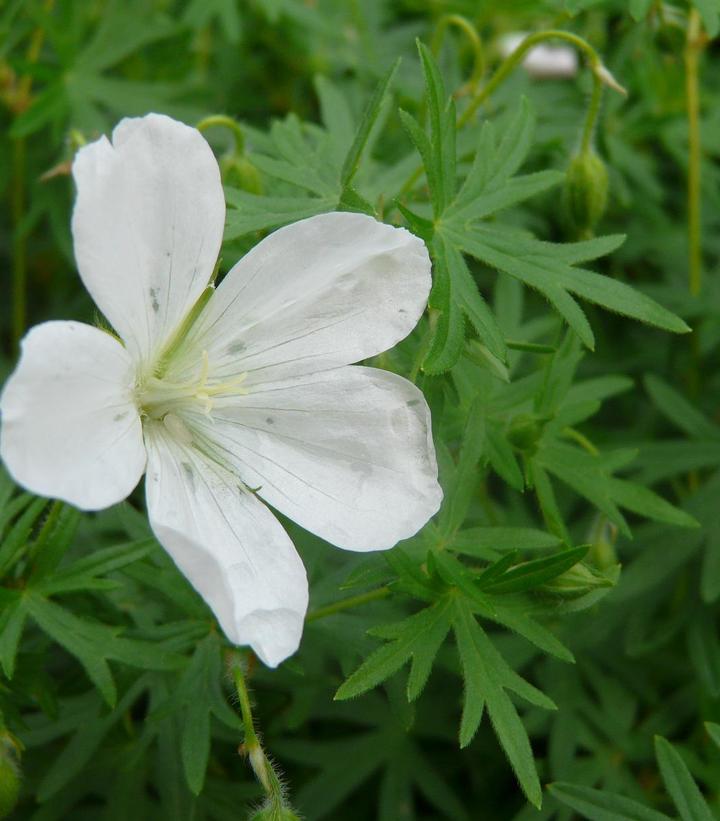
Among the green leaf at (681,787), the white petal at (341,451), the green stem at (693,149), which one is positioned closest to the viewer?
the white petal at (341,451)

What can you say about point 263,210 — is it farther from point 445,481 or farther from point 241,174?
point 445,481

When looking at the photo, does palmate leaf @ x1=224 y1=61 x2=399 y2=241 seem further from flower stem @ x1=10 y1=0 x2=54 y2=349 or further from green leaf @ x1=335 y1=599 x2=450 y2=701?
flower stem @ x1=10 y1=0 x2=54 y2=349

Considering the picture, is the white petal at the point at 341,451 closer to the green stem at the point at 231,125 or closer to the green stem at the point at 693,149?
the green stem at the point at 231,125

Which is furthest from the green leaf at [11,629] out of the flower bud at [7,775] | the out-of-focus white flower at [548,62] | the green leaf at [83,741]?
the out-of-focus white flower at [548,62]

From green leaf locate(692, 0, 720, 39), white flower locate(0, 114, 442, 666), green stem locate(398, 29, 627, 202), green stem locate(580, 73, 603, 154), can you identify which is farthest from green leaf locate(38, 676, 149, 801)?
green leaf locate(692, 0, 720, 39)

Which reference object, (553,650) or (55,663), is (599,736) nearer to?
(553,650)

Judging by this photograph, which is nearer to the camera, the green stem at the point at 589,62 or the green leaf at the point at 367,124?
the green leaf at the point at 367,124

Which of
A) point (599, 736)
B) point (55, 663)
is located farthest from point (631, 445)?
point (55, 663)
